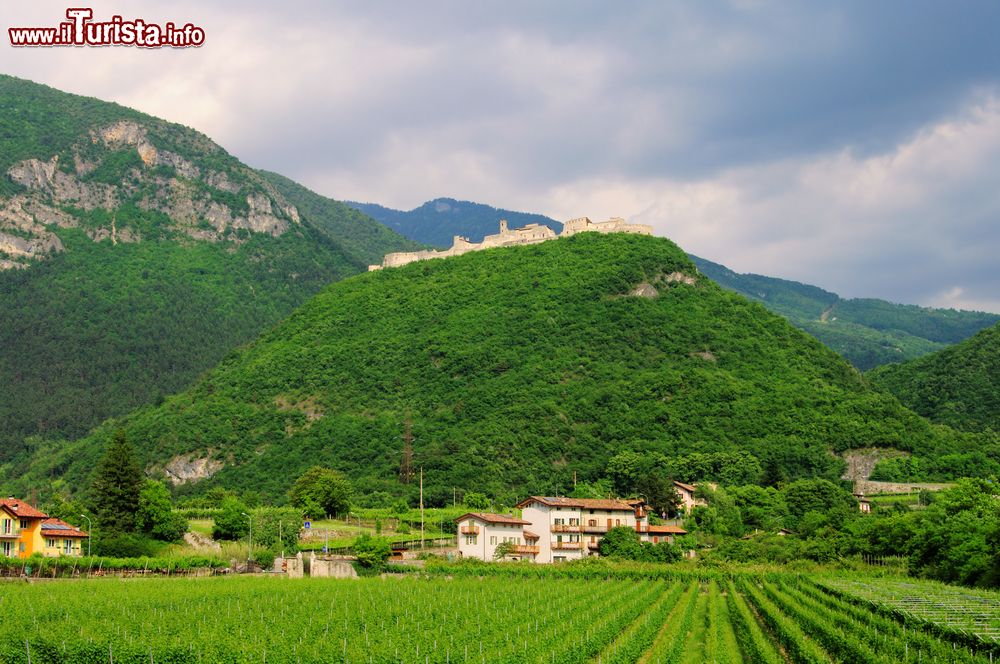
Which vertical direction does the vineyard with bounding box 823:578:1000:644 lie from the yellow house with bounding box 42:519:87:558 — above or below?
below

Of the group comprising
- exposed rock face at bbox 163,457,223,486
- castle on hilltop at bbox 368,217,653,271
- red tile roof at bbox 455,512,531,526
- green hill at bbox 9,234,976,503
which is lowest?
red tile roof at bbox 455,512,531,526

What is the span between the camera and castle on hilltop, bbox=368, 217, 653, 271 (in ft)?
595

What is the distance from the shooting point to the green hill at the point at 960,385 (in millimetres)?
139375

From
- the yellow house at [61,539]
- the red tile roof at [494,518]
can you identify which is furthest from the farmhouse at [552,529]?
the yellow house at [61,539]

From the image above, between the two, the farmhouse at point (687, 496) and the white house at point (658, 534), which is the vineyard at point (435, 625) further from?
the farmhouse at point (687, 496)

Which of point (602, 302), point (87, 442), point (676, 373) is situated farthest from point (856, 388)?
point (87, 442)

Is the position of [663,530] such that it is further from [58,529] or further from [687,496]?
[58,529]

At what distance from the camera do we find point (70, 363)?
→ 18625cm

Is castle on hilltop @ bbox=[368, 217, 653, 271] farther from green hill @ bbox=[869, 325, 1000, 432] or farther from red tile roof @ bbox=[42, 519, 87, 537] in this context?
red tile roof @ bbox=[42, 519, 87, 537]

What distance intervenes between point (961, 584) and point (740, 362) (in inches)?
3073

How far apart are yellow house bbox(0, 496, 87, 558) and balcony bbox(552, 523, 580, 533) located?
36443mm

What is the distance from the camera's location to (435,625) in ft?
141

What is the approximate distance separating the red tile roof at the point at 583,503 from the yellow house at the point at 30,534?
35.6 meters

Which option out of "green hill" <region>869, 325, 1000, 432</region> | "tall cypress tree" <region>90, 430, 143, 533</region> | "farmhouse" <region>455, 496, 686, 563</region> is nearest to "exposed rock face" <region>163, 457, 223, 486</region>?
"farmhouse" <region>455, 496, 686, 563</region>
